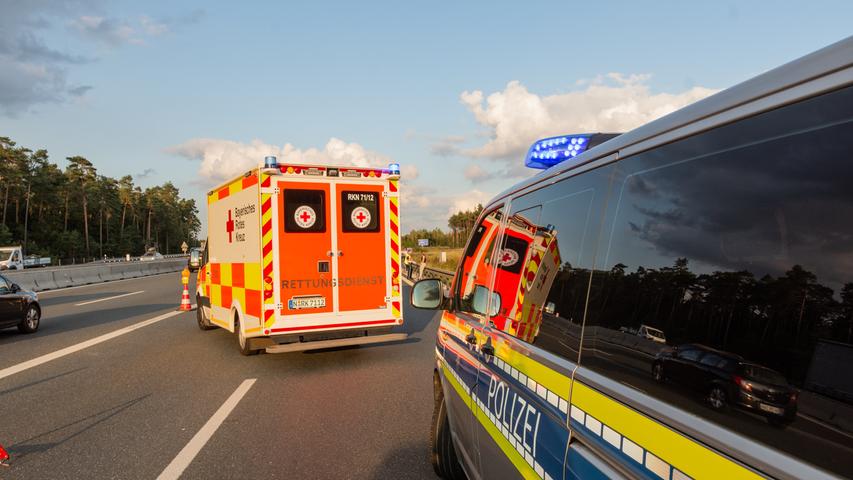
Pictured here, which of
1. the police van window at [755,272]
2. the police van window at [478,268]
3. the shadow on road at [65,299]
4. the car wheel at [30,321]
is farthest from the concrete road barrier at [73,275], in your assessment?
the police van window at [755,272]

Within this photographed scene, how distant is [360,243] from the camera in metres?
8.64

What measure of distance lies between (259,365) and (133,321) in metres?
6.33

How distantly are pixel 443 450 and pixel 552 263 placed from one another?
7.26 ft

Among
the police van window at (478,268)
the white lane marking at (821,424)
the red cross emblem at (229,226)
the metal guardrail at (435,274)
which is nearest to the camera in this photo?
the white lane marking at (821,424)

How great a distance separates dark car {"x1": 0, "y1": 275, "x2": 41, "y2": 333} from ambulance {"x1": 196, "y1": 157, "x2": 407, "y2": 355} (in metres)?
5.01

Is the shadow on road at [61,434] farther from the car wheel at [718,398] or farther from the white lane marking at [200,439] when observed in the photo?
the car wheel at [718,398]

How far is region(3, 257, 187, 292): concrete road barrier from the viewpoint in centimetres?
2419

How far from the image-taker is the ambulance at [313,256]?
26.0 feet

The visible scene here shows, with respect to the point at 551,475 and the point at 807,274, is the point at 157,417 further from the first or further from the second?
the point at 807,274

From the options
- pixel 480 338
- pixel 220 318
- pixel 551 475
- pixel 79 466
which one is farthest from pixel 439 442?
pixel 220 318

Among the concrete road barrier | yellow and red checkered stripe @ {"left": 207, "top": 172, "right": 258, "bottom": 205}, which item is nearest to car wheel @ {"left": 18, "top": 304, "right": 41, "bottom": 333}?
yellow and red checkered stripe @ {"left": 207, "top": 172, "right": 258, "bottom": 205}

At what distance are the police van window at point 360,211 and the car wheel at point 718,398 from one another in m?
7.50

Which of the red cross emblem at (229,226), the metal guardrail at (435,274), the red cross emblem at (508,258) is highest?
the red cross emblem at (229,226)

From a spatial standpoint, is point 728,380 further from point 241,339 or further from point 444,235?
point 444,235
